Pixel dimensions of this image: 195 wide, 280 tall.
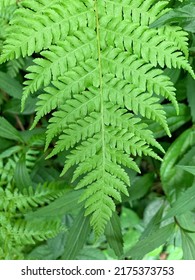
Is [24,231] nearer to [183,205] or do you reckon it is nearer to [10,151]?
[10,151]

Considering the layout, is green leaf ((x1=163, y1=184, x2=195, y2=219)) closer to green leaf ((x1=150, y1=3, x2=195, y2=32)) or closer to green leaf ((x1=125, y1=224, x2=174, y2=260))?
green leaf ((x1=125, y1=224, x2=174, y2=260))

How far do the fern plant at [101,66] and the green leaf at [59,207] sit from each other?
0.37m

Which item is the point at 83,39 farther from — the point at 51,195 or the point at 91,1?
the point at 51,195

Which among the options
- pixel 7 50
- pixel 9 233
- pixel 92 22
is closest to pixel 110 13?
pixel 92 22

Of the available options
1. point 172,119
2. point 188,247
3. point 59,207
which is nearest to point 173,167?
point 172,119

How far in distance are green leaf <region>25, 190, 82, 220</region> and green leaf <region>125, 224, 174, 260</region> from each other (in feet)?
0.83

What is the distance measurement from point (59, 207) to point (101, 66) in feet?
1.93

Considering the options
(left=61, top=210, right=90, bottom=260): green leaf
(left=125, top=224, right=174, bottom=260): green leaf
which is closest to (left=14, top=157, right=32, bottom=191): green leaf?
(left=61, top=210, right=90, bottom=260): green leaf

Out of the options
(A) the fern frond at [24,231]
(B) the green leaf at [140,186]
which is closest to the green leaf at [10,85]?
(A) the fern frond at [24,231]

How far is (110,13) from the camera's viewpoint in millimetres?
1130

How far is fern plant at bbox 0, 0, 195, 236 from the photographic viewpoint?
108cm

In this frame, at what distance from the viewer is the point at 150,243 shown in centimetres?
144
